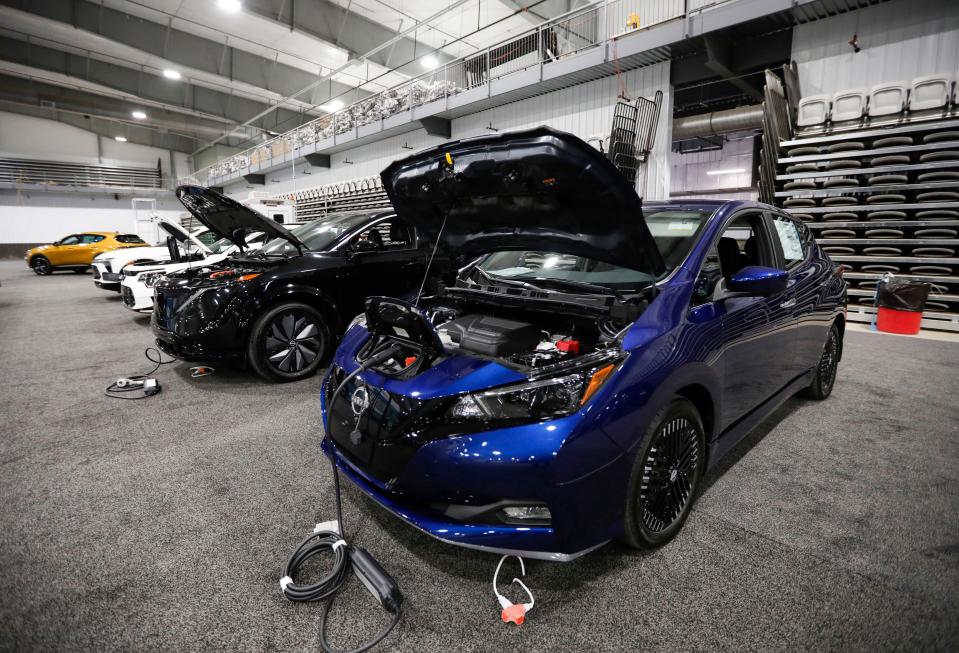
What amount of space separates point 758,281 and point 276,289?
10.7 feet

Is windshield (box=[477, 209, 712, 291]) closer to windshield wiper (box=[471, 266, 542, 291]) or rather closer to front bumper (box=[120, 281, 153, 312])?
windshield wiper (box=[471, 266, 542, 291])

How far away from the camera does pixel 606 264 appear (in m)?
2.32

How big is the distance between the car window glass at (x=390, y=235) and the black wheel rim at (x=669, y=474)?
128 inches

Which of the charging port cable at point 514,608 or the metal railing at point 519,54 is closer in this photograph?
the charging port cable at point 514,608

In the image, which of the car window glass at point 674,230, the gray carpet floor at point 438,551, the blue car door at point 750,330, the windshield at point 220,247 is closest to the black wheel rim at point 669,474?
the gray carpet floor at point 438,551

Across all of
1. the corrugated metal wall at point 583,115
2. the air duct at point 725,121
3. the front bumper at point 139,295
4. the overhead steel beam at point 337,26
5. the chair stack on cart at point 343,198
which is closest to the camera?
the front bumper at point 139,295

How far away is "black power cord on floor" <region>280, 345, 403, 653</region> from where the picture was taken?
1471 millimetres

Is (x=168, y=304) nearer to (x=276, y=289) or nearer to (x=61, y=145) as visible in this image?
(x=276, y=289)

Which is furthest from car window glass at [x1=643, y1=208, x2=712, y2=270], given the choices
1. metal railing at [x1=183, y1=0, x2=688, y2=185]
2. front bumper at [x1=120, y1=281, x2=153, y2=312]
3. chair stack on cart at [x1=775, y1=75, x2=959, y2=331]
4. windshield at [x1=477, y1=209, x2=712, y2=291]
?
metal railing at [x1=183, y1=0, x2=688, y2=185]

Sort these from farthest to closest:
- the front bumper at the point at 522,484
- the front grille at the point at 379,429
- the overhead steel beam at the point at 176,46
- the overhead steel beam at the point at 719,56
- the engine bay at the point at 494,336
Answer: the overhead steel beam at the point at 176,46 → the overhead steel beam at the point at 719,56 → the engine bay at the point at 494,336 → the front grille at the point at 379,429 → the front bumper at the point at 522,484

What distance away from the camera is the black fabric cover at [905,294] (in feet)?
18.8

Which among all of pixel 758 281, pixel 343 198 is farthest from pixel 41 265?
pixel 758 281

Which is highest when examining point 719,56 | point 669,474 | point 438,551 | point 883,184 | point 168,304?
point 719,56

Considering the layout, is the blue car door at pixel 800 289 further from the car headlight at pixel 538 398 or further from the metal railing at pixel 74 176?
the metal railing at pixel 74 176
